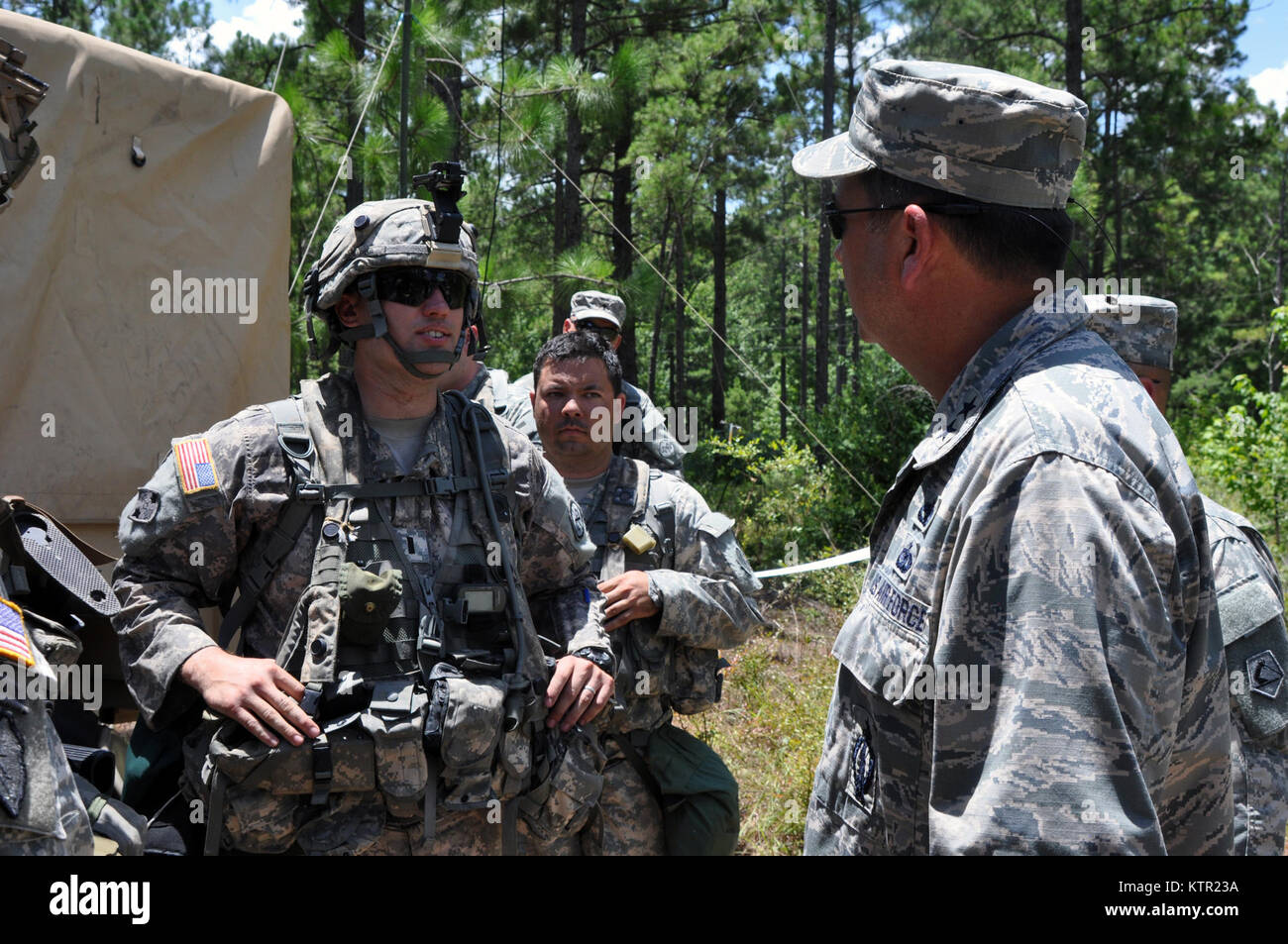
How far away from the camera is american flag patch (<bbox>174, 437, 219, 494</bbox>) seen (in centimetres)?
242

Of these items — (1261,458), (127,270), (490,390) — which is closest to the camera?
(127,270)

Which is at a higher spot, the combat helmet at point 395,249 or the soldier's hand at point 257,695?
the combat helmet at point 395,249

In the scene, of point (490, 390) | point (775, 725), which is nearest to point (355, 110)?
point (490, 390)

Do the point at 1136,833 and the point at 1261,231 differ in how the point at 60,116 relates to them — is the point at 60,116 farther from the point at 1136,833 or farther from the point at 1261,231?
the point at 1261,231

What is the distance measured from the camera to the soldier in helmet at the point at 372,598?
2.32 meters

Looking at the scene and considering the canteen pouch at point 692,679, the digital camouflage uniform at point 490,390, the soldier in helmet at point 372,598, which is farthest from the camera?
the digital camouflage uniform at point 490,390

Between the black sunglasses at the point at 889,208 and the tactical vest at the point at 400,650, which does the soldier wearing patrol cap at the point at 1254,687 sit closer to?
the black sunglasses at the point at 889,208

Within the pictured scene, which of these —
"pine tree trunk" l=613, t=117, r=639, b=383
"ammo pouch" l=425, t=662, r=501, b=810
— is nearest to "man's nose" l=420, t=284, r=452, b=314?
"ammo pouch" l=425, t=662, r=501, b=810

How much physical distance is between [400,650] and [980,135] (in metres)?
1.69

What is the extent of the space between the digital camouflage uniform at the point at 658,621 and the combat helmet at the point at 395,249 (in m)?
0.98

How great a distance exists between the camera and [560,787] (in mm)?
2678

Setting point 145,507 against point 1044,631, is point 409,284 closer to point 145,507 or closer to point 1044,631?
point 145,507

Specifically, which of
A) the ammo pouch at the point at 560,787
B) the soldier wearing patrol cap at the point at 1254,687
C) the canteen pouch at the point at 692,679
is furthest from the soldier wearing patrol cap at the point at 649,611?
the soldier wearing patrol cap at the point at 1254,687

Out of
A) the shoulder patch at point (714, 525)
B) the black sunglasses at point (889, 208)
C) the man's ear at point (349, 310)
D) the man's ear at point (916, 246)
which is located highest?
the black sunglasses at point (889, 208)
